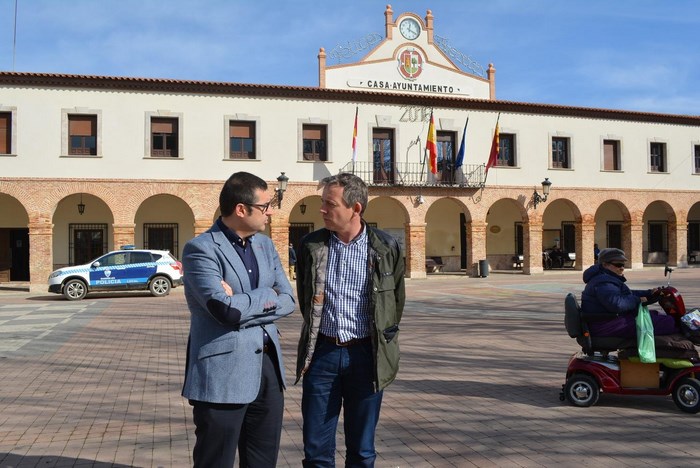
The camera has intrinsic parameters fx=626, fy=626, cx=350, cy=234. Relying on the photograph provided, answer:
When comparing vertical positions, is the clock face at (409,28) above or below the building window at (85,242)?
above

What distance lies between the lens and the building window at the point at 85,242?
24641 mm

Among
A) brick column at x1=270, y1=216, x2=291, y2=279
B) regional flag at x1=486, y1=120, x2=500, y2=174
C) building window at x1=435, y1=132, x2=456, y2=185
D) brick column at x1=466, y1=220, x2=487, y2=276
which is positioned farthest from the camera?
building window at x1=435, y1=132, x2=456, y2=185

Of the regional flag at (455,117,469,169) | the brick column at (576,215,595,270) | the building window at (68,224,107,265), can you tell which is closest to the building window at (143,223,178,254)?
the building window at (68,224,107,265)

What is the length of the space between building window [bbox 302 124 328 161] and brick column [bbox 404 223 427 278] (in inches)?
184

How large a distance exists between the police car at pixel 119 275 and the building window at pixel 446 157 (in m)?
12.5

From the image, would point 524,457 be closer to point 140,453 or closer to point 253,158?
point 140,453

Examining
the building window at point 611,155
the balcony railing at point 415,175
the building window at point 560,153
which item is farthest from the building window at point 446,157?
the building window at point 611,155

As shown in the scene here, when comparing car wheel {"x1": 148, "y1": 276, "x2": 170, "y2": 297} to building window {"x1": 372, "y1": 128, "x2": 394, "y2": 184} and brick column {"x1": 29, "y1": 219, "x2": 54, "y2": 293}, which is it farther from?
building window {"x1": 372, "y1": 128, "x2": 394, "y2": 184}

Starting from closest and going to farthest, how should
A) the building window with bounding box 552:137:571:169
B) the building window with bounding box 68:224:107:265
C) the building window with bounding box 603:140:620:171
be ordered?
the building window with bounding box 68:224:107:265, the building window with bounding box 552:137:571:169, the building window with bounding box 603:140:620:171

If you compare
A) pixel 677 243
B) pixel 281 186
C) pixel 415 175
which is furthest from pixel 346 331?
pixel 677 243

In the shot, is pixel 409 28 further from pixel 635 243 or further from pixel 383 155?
pixel 635 243

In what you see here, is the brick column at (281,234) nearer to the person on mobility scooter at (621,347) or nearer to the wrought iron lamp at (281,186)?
the wrought iron lamp at (281,186)

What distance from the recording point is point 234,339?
2836mm

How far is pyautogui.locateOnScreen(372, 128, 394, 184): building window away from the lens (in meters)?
25.8
